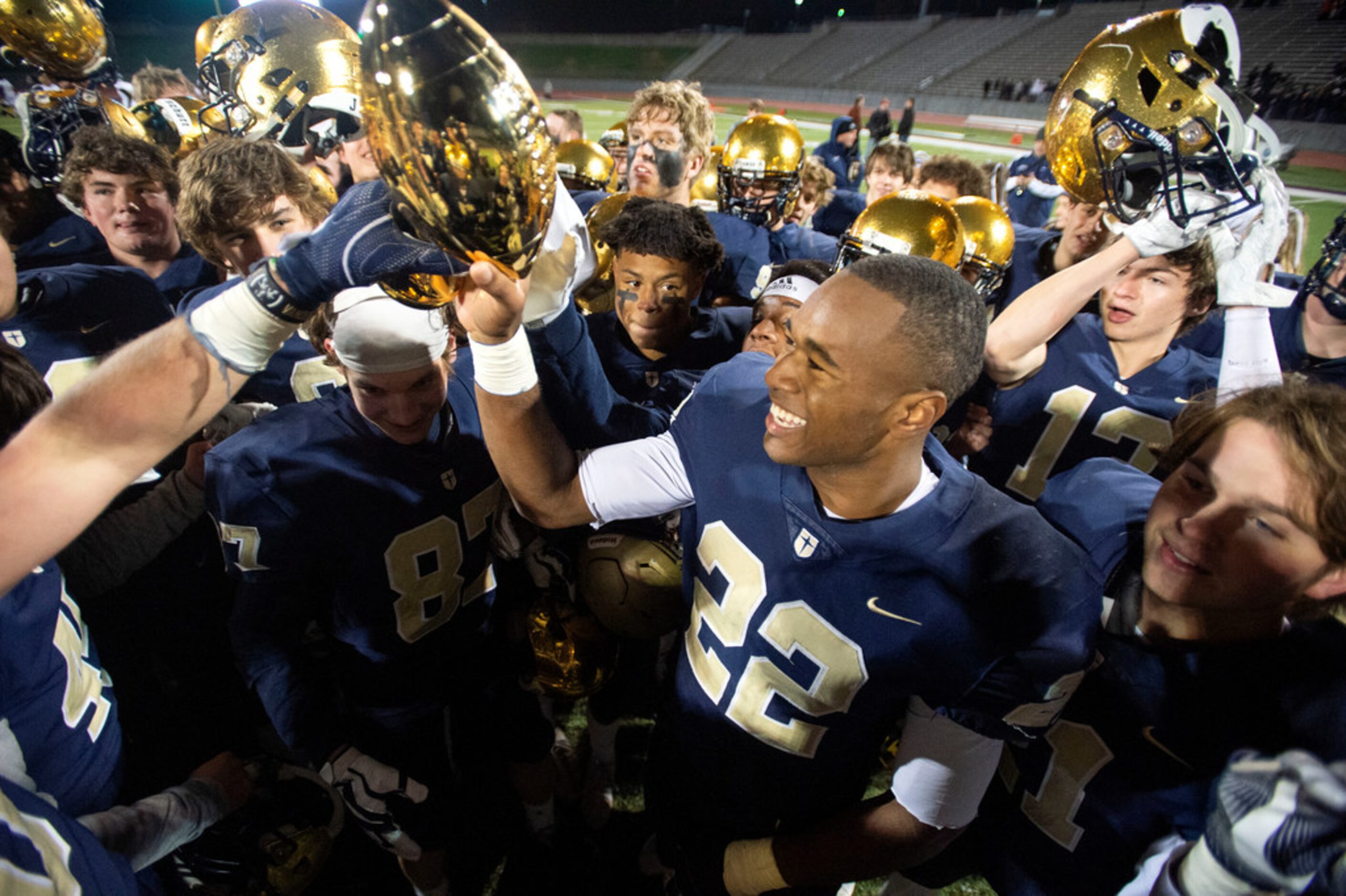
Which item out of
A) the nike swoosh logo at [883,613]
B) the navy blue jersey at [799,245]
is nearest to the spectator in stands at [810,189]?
the navy blue jersey at [799,245]

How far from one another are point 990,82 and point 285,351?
118 feet

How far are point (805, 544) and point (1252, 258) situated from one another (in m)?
2.10

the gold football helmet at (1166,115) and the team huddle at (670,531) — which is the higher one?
the gold football helmet at (1166,115)

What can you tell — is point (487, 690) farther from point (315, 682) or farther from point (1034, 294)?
point (1034, 294)

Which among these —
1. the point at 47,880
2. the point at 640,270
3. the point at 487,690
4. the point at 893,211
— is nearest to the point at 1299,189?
the point at 893,211

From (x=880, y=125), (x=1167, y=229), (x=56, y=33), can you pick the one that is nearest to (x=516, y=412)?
(x=1167, y=229)

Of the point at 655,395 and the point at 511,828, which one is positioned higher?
the point at 655,395

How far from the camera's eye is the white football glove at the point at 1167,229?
189 centimetres

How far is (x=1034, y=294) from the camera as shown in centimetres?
212

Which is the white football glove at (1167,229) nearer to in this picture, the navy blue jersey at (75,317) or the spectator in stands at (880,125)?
the navy blue jersey at (75,317)

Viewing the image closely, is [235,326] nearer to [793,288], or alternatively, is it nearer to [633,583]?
[633,583]

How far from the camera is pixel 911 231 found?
2.70m

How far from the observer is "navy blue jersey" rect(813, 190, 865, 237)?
578cm

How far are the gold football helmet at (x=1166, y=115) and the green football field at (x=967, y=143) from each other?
19.8ft
